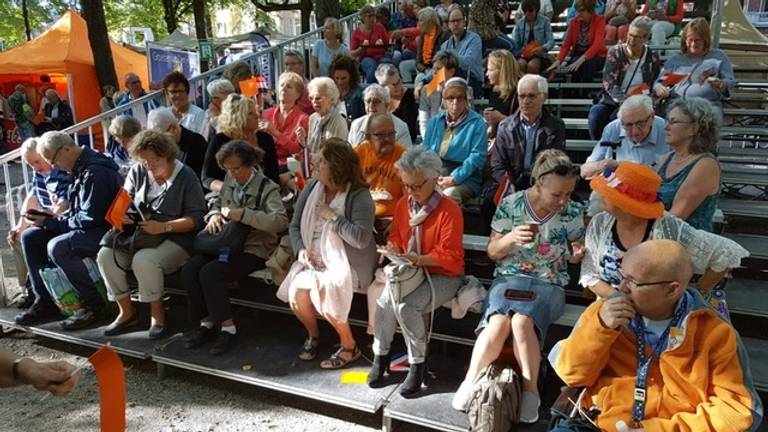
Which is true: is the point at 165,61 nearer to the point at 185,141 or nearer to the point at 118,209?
the point at 185,141

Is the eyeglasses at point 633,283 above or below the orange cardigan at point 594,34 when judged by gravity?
below

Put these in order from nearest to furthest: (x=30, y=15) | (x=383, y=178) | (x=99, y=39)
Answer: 1. (x=383, y=178)
2. (x=99, y=39)
3. (x=30, y=15)

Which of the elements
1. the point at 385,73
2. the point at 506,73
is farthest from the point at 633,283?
the point at 385,73

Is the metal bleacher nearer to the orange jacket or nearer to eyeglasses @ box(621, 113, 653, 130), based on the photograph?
the orange jacket

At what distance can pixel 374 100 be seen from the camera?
15.2ft

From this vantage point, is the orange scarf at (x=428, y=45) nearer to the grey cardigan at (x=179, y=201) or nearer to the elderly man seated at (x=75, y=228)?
the grey cardigan at (x=179, y=201)

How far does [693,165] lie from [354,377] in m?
2.27

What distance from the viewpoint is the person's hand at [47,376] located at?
1.88 meters

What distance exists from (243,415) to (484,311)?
157 centimetres

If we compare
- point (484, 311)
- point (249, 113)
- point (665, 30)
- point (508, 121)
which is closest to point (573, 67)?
point (665, 30)

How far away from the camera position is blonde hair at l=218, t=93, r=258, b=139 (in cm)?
442

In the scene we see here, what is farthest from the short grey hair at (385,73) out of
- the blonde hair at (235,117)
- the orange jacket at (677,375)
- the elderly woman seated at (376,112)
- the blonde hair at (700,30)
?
the orange jacket at (677,375)

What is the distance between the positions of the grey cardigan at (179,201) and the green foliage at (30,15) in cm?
2838

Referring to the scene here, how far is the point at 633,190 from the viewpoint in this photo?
8.67ft
